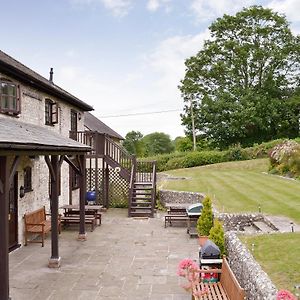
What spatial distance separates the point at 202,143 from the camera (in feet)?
151

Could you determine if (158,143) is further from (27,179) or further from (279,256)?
(279,256)

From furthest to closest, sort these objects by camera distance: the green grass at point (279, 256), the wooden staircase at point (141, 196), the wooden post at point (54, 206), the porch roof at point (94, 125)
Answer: the porch roof at point (94, 125), the wooden staircase at point (141, 196), the wooden post at point (54, 206), the green grass at point (279, 256)

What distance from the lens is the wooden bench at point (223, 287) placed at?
5.83 m

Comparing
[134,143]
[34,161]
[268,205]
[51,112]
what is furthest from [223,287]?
[134,143]

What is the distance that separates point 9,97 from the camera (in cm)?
1094

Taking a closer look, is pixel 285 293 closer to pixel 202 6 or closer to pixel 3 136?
pixel 3 136

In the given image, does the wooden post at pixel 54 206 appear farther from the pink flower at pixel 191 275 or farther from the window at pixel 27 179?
the pink flower at pixel 191 275

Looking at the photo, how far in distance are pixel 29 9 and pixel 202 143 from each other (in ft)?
103

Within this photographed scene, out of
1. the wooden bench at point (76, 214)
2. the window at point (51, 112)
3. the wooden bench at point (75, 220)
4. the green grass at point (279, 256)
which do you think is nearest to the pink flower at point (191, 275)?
the green grass at point (279, 256)

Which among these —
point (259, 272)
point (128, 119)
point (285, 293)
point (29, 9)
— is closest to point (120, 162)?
point (29, 9)

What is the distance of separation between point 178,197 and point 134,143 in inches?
1868

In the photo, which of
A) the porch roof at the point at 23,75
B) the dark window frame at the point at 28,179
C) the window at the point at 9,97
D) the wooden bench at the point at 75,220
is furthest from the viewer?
the wooden bench at the point at 75,220

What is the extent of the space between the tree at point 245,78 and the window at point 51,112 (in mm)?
26501

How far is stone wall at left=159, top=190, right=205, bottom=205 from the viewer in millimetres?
17469
